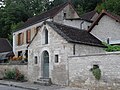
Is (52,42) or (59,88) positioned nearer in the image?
(59,88)

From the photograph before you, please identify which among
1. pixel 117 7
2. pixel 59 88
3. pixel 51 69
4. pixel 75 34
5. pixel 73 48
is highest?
pixel 117 7

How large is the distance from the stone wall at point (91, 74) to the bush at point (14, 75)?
775 cm

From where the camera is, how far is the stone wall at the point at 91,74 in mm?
15992

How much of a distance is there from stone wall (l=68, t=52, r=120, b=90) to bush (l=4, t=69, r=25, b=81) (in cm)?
775

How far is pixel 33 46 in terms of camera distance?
2389 centimetres

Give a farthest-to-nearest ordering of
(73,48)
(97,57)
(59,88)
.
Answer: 1. (73,48)
2. (59,88)
3. (97,57)

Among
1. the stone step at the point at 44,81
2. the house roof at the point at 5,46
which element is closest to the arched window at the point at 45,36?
the stone step at the point at 44,81

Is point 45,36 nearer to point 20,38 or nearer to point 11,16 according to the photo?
point 20,38

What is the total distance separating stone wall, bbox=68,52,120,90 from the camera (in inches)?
630

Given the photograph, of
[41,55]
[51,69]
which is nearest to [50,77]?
[51,69]

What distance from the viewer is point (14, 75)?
25656 mm

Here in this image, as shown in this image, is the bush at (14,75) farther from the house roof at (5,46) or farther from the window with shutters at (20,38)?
the house roof at (5,46)

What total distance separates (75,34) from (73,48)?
8.37 feet

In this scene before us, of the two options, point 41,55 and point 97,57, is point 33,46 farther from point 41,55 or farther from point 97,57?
point 97,57
